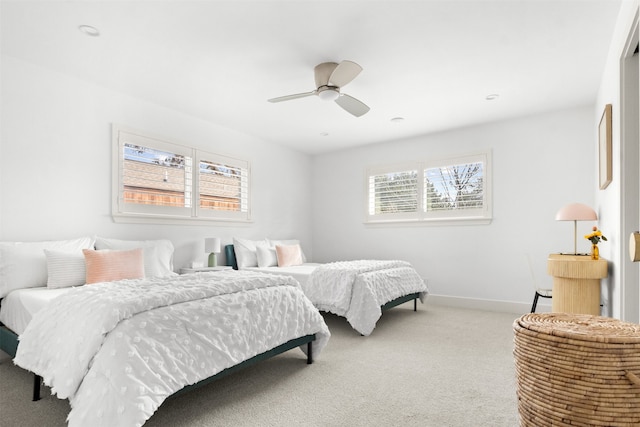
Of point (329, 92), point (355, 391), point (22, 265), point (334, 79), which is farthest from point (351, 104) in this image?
point (22, 265)

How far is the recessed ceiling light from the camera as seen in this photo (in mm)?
2742

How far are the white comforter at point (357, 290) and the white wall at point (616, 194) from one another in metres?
1.97

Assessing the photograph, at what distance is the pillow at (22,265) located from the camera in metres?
2.88

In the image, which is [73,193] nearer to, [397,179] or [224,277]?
[224,277]

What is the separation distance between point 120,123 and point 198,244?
1.67 metres

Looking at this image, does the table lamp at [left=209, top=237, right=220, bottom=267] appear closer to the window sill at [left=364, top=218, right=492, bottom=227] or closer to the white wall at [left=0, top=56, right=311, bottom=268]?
the white wall at [left=0, top=56, right=311, bottom=268]

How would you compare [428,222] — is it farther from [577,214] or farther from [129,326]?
[129,326]

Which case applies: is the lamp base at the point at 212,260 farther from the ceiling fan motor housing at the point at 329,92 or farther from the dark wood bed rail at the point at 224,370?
the ceiling fan motor housing at the point at 329,92

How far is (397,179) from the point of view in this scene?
5.94 metres

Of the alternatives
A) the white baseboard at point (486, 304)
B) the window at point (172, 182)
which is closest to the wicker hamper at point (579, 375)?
the white baseboard at point (486, 304)

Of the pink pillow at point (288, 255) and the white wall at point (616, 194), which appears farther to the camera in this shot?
the pink pillow at point (288, 255)

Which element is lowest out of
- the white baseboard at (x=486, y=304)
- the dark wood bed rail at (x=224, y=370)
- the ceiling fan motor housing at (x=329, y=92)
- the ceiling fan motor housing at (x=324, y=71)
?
the white baseboard at (x=486, y=304)

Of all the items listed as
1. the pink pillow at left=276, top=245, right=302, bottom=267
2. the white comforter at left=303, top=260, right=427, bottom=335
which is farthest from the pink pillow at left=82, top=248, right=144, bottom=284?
the pink pillow at left=276, top=245, right=302, bottom=267

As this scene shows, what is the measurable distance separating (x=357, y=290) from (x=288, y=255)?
168 centimetres
